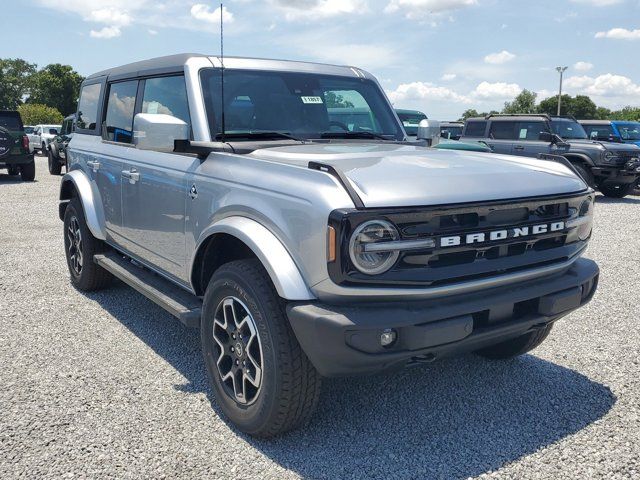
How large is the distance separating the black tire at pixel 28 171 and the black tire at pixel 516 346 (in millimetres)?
16361

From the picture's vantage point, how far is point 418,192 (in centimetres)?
262

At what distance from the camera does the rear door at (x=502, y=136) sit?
14.4 metres

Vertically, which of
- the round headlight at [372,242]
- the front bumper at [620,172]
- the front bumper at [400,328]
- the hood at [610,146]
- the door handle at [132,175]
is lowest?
the front bumper at [400,328]

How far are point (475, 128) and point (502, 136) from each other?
0.94 metres

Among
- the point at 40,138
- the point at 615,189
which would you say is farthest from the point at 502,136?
the point at 40,138

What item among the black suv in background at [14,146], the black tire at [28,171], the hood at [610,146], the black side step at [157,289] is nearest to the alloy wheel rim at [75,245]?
the black side step at [157,289]

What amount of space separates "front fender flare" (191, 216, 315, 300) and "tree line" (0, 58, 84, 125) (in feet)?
124

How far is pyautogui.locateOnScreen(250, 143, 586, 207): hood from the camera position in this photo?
102 inches

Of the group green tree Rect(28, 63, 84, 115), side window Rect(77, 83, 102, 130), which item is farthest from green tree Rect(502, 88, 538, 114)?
side window Rect(77, 83, 102, 130)

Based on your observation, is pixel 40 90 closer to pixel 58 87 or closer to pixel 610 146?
pixel 58 87

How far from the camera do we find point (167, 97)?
161 inches

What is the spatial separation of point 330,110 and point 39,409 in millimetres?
2641

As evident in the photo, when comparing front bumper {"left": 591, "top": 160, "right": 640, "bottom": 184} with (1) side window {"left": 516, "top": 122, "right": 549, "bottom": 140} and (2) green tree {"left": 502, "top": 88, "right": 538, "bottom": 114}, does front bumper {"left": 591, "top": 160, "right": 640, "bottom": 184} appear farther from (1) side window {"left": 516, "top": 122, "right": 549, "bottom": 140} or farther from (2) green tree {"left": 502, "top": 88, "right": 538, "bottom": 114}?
→ (2) green tree {"left": 502, "top": 88, "right": 538, "bottom": 114}

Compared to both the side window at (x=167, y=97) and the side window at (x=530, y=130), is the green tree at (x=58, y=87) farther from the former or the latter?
the side window at (x=167, y=97)
